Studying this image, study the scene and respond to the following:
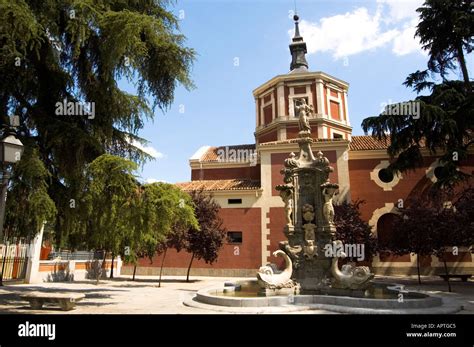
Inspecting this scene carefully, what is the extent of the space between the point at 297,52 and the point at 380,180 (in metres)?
15.3

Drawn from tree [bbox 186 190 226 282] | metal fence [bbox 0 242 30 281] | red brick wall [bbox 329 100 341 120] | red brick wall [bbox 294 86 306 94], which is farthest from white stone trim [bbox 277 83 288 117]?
metal fence [bbox 0 242 30 281]

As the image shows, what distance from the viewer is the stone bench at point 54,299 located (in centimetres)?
849

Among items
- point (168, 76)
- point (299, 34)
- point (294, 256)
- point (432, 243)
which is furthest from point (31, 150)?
point (299, 34)

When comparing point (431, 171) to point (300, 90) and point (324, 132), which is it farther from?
point (300, 90)

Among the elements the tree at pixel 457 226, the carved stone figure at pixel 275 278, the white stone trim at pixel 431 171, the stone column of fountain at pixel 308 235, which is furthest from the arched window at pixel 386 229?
the carved stone figure at pixel 275 278

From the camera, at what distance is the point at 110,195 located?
359 inches

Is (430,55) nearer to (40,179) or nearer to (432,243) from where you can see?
(432,243)

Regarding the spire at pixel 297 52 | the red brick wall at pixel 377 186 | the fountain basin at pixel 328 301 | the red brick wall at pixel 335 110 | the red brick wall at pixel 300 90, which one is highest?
the spire at pixel 297 52

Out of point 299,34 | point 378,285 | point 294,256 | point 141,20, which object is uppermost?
point 299,34

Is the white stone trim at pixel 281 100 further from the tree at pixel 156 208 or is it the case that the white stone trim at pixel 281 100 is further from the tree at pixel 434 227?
the tree at pixel 156 208

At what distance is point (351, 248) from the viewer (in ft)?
62.6

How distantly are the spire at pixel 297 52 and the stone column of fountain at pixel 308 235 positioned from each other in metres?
21.1

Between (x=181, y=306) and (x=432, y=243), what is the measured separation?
11688mm

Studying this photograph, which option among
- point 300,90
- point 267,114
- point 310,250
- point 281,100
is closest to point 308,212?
point 310,250
